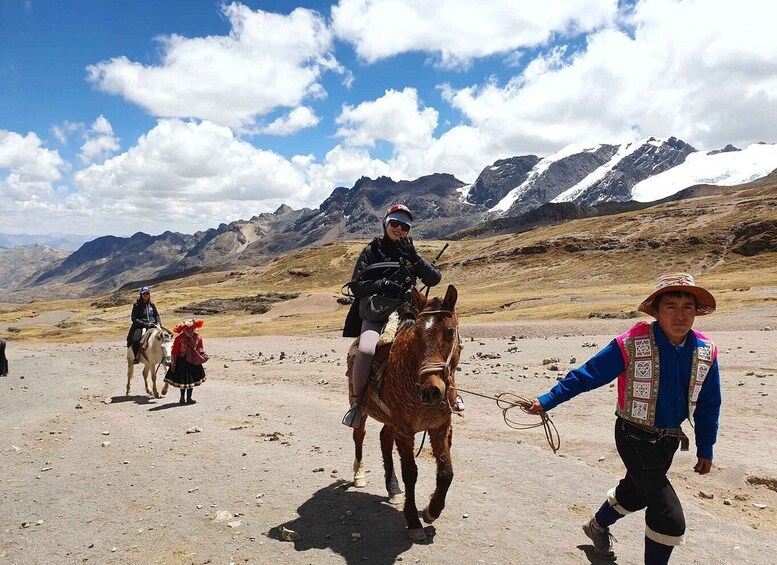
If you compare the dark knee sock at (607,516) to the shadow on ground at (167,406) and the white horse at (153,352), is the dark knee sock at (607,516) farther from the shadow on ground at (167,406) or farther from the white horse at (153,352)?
the white horse at (153,352)

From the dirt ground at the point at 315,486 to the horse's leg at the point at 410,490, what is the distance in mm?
160

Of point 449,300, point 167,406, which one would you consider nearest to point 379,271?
point 449,300

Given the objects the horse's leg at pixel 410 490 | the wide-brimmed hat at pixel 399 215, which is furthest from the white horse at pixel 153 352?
the horse's leg at pixel 410 490

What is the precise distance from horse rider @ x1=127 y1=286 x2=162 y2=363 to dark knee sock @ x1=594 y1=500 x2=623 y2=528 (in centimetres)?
1696

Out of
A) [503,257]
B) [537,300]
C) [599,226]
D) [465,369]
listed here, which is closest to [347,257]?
[503,257]

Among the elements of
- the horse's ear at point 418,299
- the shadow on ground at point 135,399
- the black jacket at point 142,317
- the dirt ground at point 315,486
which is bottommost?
the shadow on ground at point 135,399

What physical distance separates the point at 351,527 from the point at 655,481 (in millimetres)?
3963

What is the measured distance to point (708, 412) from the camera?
15.8 feet

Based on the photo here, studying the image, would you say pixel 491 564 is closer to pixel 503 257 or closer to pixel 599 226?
pixel 503 257

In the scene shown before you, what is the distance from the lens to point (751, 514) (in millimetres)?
6906

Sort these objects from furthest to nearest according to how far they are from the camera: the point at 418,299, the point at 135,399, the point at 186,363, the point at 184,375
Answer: the point at 135,399 < the point at 186,363 < the point at 184,375 < the point at 418,299

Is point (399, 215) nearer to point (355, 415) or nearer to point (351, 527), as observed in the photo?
point (355, 415)

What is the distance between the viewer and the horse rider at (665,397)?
469 cm

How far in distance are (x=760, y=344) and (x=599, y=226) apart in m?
102
